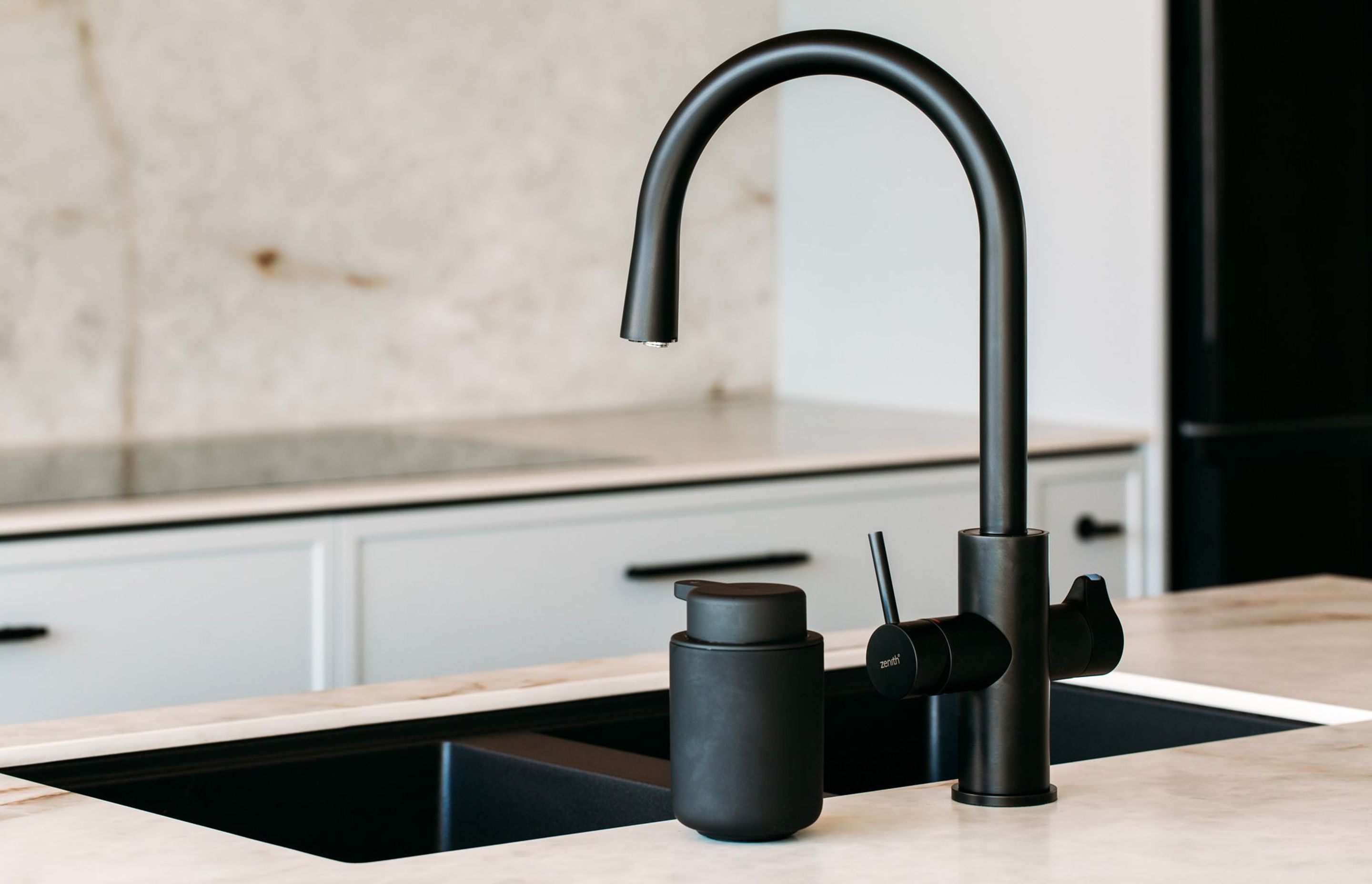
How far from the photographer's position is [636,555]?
6.95ft

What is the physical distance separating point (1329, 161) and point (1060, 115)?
1.29ft

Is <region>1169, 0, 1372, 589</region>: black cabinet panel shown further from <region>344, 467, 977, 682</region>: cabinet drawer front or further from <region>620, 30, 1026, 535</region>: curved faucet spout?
<region>620, 30, 1026, 535</region>: curved faucet spout

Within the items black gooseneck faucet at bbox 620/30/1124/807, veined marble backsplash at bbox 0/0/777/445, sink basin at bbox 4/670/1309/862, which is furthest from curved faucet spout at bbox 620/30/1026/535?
veined marble backsplash at bbox 0/0/777/445

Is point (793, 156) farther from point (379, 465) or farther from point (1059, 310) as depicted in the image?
point (379, 465)

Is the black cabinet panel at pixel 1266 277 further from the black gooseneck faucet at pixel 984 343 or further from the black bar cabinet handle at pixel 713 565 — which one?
the black gooseneck faucet at pixel 984 343

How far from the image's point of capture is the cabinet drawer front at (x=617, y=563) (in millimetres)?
1971

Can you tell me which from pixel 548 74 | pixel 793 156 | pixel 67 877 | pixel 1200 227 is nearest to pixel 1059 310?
pixel 1200 227

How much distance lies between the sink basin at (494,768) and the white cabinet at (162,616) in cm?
87

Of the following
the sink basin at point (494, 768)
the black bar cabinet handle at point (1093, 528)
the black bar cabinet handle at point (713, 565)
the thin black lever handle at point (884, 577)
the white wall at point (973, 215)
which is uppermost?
the white wall at point (973, 215)

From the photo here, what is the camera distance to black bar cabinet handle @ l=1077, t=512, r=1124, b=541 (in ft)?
8.04

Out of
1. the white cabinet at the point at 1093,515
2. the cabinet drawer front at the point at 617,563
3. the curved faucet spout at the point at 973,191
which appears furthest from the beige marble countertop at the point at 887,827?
the white cabinet at the point at 1093,515

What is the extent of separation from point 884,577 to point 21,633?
48.3 inches

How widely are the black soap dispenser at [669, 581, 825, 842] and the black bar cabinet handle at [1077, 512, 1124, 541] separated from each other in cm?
179

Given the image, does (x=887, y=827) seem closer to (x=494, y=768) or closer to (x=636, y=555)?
(x=494, y=768)
